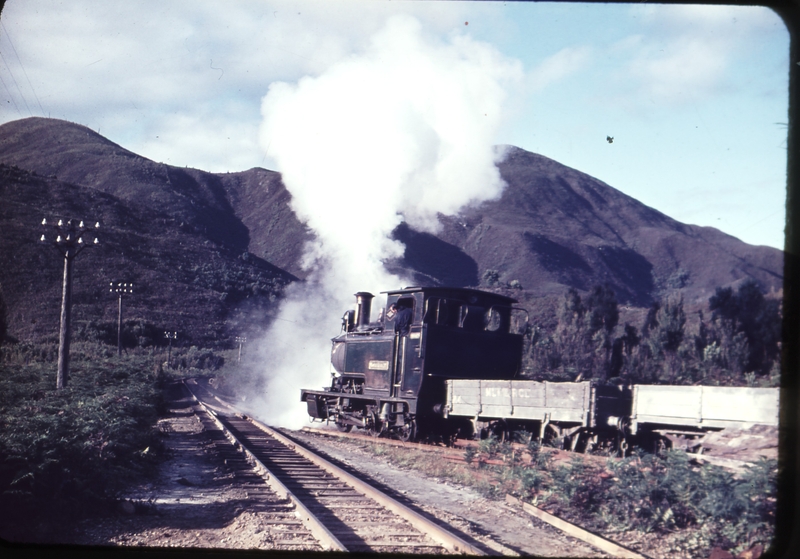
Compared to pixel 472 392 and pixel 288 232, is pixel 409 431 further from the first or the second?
pixel 288 232

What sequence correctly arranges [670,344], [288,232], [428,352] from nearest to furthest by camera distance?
[428,352]
[670,344]
[288,232]

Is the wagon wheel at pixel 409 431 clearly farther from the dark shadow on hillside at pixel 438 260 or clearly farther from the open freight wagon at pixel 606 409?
the dark shadow on hillside at pixel 438 260

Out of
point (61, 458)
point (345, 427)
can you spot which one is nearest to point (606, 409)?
point (61, 458)

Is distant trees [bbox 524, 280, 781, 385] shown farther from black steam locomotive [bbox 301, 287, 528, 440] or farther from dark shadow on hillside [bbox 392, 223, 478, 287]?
dark shadow on hillside [bbox 392, 223, 478, 287]

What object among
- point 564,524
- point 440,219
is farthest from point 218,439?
point 440,219

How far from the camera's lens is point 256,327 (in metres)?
67.1

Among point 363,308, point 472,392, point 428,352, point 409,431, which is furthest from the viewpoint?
point 363,308

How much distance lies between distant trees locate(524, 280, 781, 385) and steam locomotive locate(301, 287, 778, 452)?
13.1 feet

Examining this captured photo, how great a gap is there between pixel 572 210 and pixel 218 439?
107746 mm

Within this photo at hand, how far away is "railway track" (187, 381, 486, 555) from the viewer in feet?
19.6

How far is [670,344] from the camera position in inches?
1065

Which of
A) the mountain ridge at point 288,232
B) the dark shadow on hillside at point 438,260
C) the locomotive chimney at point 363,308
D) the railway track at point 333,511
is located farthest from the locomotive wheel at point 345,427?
the dark shadow on hillside at point 438,260

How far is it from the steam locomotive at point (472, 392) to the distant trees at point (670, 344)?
13.1 feet

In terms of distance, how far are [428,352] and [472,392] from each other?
1284 millimetres
